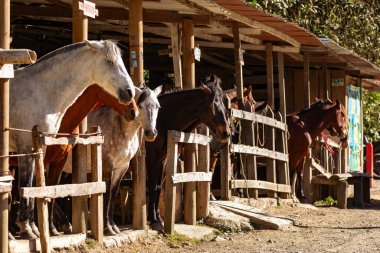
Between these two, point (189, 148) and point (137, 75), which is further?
point (189, 148)

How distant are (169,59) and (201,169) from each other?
7.09 m

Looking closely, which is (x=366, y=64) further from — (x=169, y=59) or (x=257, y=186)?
(x=257, y=186)

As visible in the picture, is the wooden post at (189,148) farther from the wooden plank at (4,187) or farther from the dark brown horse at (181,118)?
the wooden plank at (4,187)

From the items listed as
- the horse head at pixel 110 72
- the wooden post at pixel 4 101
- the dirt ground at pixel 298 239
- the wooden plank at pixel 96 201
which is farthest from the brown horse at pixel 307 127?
the wooden post at pixel 4 101

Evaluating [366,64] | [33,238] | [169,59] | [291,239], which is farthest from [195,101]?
[366,64]

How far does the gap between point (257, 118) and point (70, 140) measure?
7.25m

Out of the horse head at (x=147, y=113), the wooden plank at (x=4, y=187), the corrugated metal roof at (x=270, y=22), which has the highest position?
the corrugated metal roof at (x=270, y=22)

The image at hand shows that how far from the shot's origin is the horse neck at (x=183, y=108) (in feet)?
41.6

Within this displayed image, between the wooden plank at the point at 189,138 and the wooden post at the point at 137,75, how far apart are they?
0.58 metres

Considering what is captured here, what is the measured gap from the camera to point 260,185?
1630 centimetres

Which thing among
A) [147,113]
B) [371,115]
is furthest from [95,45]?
[371,115]

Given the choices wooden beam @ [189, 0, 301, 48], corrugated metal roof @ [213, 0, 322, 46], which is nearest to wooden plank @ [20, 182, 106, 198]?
wooden beam @ [189, 0, 301, 48]

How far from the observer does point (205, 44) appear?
1752 centimetres

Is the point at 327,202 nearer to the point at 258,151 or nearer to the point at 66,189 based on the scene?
the point at 258,151
